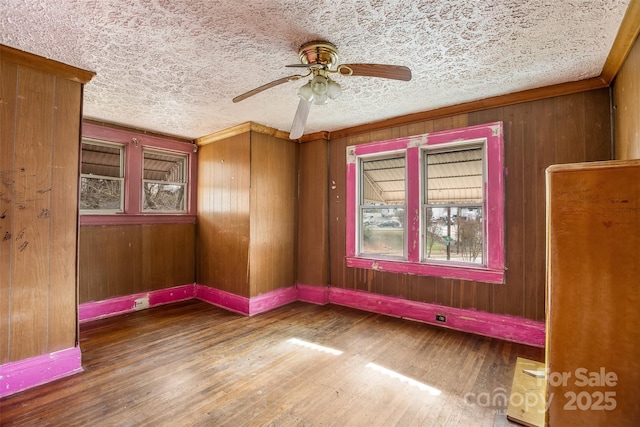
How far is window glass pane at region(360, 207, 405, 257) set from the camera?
4.09m

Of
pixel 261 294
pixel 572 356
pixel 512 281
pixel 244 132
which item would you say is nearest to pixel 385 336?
pixel 512 281

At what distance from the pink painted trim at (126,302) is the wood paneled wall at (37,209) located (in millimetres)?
1296

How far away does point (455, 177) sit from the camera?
12.1 feet

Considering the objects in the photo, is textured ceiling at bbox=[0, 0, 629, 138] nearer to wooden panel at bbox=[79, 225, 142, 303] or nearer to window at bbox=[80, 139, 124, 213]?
window at bbox=[80, 139, 124, 213]

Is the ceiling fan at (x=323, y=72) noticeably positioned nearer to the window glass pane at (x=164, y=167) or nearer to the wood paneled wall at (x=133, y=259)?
the window glass pane at (x=164, y=167)

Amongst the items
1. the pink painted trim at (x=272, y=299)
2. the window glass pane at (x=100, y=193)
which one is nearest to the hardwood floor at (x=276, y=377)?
the pink painted trim at (x=272, y=299)

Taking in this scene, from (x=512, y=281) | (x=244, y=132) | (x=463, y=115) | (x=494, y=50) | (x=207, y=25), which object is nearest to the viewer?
(x=207, y=25)

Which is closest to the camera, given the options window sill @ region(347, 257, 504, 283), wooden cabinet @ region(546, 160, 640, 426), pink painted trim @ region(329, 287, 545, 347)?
wooden cabinet @ region(546, 160, 640, 426)

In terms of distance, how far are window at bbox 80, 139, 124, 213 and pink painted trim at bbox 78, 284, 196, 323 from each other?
1237 mm

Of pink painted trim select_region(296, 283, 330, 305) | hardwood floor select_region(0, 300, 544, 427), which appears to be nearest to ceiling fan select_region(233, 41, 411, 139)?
hardwood floor select_region(0, 300, 544, 427)

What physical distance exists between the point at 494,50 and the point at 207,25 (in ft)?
6.89

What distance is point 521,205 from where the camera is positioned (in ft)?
10.3

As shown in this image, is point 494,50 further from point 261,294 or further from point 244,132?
point 261,294

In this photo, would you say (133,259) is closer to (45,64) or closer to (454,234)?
(45,64)
